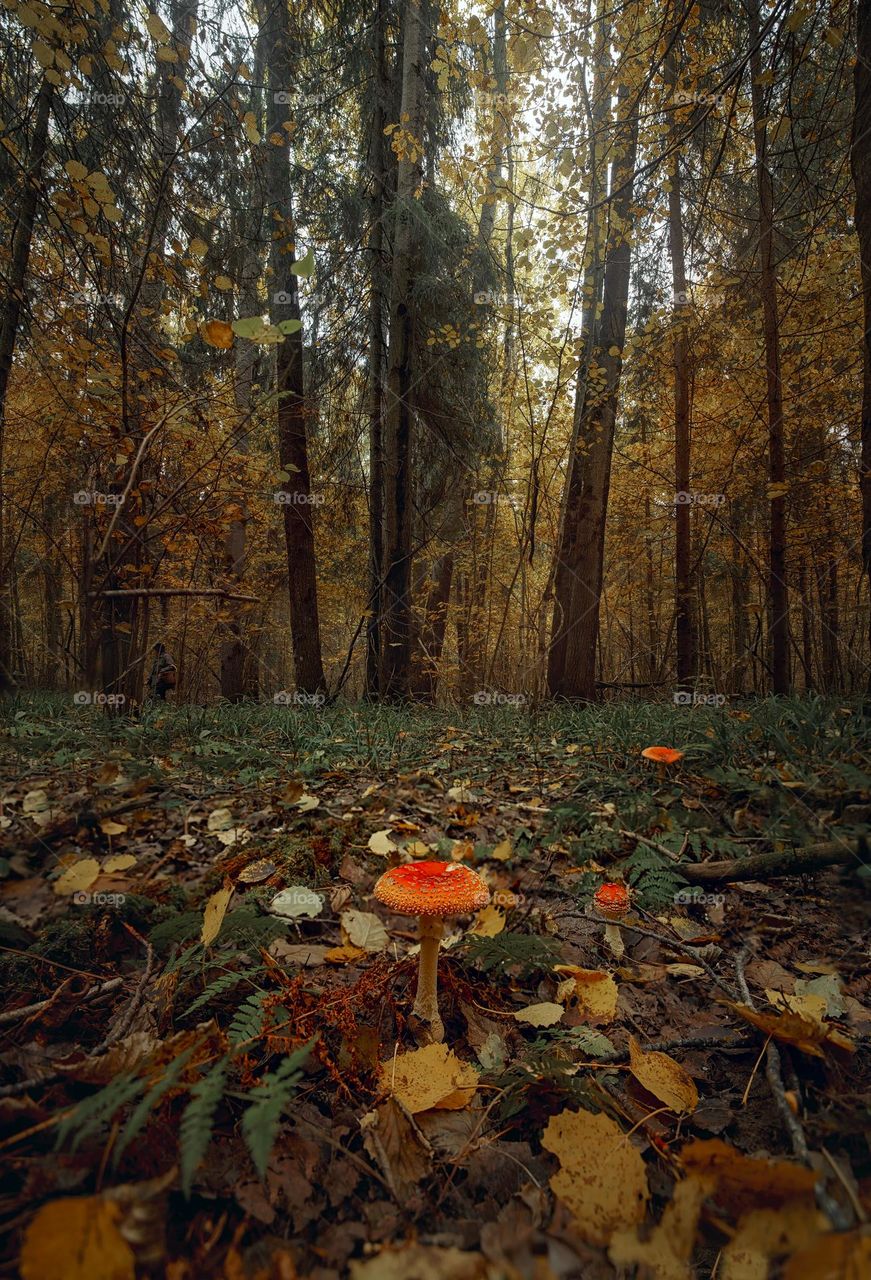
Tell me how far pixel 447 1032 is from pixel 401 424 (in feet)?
24.0

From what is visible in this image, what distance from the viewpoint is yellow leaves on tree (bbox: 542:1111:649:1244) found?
80 cm

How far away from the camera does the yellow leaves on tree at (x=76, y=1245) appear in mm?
579

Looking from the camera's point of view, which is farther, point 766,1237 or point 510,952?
point 510,952

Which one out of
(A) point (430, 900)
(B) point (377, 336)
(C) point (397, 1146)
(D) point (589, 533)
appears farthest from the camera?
(B) point (377, 336)

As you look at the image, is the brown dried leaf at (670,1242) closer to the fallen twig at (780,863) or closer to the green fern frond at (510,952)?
the green fern frond at (510,952)

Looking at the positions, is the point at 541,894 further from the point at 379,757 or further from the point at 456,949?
the point at 379,757

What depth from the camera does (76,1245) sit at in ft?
1.95

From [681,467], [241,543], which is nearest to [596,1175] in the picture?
[681,467]

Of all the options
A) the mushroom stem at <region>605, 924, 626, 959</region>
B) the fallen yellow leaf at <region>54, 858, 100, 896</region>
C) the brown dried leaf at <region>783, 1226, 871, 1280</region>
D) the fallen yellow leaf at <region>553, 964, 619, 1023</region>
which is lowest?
the mushroom stem at <region>605, 924, 626, 959</region>

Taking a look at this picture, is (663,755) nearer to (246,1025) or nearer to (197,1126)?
(246,1025)

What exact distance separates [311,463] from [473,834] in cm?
800

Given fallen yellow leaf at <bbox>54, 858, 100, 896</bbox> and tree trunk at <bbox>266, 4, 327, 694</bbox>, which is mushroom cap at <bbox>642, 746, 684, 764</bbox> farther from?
tree trunk at <bbox>266, 4, 327, 694</bbox>

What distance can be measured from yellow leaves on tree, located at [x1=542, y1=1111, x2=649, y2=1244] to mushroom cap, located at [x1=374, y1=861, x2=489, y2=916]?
448 mm

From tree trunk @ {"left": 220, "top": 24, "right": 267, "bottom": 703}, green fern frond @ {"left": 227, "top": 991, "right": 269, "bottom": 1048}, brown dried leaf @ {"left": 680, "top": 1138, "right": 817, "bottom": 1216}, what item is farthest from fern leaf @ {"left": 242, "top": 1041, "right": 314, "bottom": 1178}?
tree trunk @ {"left": 220, "top": 24, "right": 267, "bottom": 703}
